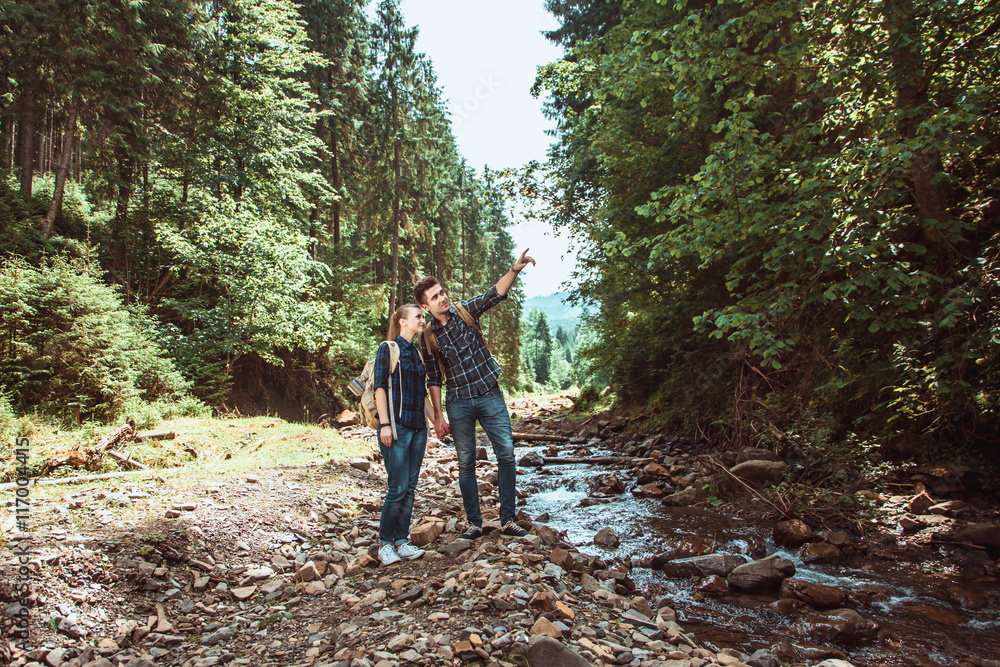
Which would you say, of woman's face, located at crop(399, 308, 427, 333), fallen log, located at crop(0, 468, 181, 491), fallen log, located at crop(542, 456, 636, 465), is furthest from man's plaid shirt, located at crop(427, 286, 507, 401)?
fallen log, located at crop(542, 456, 636, 465)

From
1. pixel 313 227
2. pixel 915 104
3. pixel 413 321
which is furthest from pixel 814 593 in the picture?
pixel 313 227

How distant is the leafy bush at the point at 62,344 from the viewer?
921 cm

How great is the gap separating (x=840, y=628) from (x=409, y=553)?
355 cm

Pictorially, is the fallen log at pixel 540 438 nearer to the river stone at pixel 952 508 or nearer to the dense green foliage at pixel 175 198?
the dense green foliage at pixel 175 198

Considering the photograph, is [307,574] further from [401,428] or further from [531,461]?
[531,461]

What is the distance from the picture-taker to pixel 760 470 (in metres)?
7.33

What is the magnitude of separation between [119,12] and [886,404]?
65.9 feet

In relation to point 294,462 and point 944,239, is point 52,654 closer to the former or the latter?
point 294,462

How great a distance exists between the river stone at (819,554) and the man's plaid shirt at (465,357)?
12.8ft

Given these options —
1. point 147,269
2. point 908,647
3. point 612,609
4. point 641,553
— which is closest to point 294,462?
point 641,553

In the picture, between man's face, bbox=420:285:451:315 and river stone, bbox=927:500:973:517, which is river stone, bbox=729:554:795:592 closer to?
river stone, bbox=927:500:973:517

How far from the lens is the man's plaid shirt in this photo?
467 centimetres

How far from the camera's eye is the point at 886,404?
620 cm

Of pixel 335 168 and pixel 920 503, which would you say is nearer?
pixel 920 503
